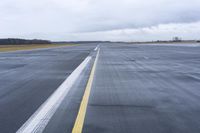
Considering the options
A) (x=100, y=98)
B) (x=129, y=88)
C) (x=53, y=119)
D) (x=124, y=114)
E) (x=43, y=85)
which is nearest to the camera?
(x=53, y=119)

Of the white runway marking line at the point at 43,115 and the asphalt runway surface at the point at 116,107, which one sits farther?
the asphalt runway surface at the point at 116,107

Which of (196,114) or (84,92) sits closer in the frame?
(196,114)

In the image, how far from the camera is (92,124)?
6.58m

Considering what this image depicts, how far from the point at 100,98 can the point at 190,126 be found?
3.56m

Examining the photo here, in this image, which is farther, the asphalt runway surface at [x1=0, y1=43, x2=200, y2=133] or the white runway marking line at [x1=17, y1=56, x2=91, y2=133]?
the asphalt runway surface at [x1=0, y1=43, x2=200, y2=133]

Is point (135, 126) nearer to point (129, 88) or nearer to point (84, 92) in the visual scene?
point (84, 92)

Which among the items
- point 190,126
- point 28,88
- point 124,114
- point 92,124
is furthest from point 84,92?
point 190,126

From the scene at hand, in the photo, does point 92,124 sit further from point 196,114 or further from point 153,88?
point 153,88

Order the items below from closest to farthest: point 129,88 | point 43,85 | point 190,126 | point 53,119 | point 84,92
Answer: point 190,126 < point 53,119 < point 84,92 < point 129,88 < point 43,85

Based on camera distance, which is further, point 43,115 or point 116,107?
point 116,107

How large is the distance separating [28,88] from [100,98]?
3371 mm

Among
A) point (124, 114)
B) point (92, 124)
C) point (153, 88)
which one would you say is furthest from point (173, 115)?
point (153, 88)

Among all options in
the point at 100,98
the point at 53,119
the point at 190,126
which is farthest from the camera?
the point at 100,98

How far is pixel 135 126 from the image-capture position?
Answer: 6.44 meters
